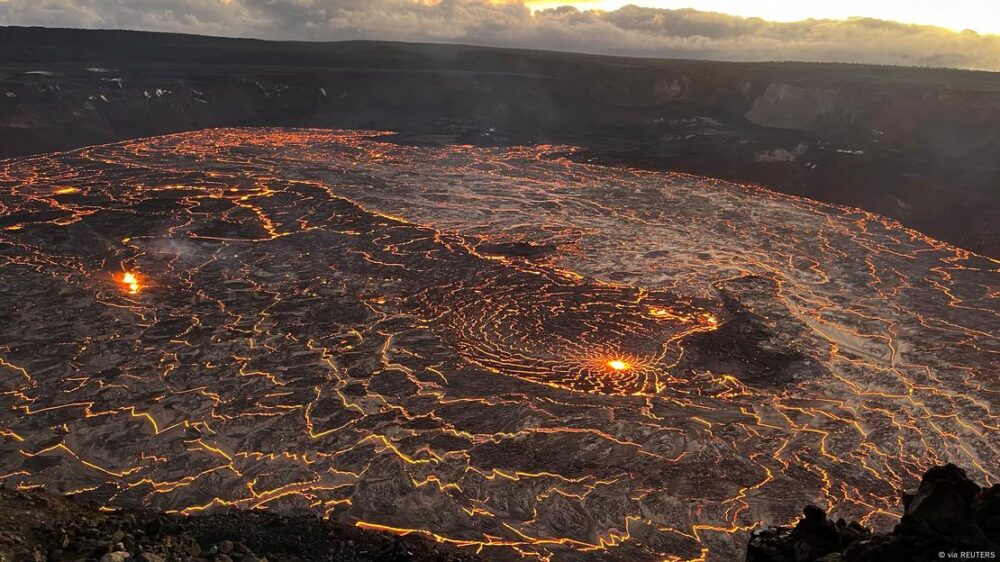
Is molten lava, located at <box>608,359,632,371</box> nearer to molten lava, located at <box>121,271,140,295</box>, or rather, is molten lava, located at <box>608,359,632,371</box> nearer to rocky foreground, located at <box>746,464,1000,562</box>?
rocky foreground, located at <box>746,464,1000,562</box>

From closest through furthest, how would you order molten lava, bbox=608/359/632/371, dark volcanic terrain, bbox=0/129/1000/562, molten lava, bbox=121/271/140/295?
dark volcanic terrain, bbox=0/129/1000/562
molten lava, bbox=608/359/632/371
molten lava, bbox=121/271/140/295

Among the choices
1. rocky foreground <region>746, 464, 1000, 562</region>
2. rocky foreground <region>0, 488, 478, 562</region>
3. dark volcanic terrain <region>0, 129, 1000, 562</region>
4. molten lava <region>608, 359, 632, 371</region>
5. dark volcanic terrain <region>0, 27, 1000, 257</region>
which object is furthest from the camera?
dark volcanic terrain <region>0, 27, 1000, 257</region>

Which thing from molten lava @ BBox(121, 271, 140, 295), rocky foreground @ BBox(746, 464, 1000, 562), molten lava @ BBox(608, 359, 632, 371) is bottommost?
molten lava @ BBox(608, 359, 632, 371)

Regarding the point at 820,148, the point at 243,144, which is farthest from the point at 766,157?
the point at 243,144

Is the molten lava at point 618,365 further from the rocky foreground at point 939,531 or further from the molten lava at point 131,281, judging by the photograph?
the molten lava at point 131,281

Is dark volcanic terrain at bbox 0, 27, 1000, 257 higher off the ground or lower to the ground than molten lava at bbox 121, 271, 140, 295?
higher

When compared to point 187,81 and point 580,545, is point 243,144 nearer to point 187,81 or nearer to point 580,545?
point 187,81

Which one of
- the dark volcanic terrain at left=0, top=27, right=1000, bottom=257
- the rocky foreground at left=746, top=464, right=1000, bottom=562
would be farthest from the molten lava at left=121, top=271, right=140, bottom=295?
the dark volcanic terrain at left=0, top=27, right=1000, bottom=257
